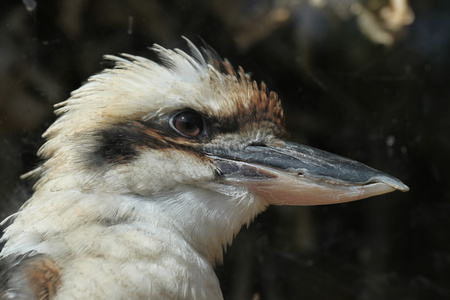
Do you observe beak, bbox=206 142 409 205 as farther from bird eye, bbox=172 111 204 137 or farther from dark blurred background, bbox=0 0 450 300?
dark blurred background, bbox=0 0 450 300

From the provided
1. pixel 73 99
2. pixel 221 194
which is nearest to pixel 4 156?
pixel 73 99

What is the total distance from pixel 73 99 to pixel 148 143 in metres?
0.33

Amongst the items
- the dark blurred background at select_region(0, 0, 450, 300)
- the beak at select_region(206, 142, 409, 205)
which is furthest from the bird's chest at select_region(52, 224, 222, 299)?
the dark blurred background at select_region(0, 0, 450, 300)

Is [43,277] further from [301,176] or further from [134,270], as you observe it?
[301,176]

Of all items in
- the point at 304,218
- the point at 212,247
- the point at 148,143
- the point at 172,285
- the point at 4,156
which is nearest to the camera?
the point at 172,285

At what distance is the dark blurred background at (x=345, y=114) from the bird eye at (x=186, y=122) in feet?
3.20

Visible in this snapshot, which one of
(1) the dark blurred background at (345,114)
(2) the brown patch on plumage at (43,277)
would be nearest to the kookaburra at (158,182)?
(2) the brown patch on plumage at (43,277)

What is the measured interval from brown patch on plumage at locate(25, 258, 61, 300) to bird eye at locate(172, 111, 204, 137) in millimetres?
512

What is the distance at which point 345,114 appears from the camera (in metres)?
2.80

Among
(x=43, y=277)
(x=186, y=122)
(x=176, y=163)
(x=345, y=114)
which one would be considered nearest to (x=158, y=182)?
(x=176, y=163)

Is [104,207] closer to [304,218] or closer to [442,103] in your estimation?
[304,218]

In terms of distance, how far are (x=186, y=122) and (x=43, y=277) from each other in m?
0.58

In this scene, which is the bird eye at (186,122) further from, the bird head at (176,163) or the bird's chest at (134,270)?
the bird's chest at (134,270)

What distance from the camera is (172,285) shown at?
1.35 m
